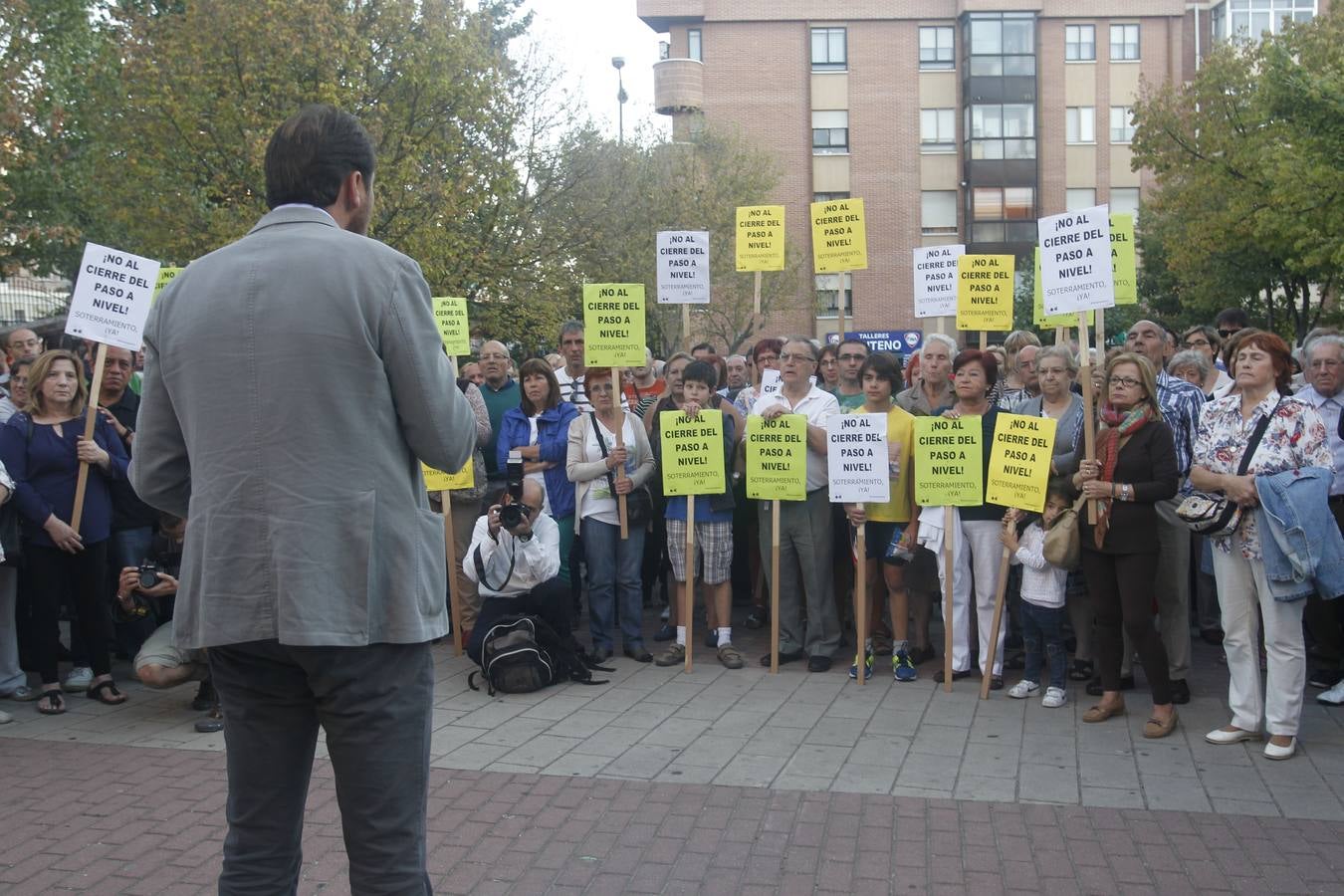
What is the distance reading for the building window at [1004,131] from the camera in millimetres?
47781

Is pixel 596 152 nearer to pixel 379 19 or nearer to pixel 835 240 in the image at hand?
pixel 379 19

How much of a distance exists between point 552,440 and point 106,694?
3276 millimetres

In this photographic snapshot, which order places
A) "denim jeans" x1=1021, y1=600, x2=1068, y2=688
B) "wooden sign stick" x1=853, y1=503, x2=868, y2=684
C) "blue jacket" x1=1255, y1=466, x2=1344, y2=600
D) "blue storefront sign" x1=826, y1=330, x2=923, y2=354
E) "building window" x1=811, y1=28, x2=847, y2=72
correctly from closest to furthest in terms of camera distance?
"blue jacket" x1=1255, y1=466, x2=1344, y2=600
"denim jeans" x1=1021, y1=600, x2=1068, y2=688
"wooden sign stick" x1=853, y1=503, x2=868, y2=684
"blue storefront sign" x1=826, y1=330, x2=923, y2=354
"building window" x1=811, y1=28, x2=847, y2=72

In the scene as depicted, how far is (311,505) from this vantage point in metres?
2.74

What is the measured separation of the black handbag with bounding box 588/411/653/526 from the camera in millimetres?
8703

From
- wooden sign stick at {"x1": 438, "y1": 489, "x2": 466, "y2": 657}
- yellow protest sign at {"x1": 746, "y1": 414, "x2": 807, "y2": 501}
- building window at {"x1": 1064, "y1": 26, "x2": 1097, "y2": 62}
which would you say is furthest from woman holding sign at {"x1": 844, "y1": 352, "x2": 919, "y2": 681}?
building window at {"x1": 1064, "y1": 26, "x2": 1097, "y2": 62}

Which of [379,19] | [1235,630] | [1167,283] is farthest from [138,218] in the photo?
[1167,283]

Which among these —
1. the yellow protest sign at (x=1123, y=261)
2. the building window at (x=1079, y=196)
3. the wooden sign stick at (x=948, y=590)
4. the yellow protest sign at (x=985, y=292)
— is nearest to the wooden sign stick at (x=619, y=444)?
the wooden sign stick at (x=948, y=590)

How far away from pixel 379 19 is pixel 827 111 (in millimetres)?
31217

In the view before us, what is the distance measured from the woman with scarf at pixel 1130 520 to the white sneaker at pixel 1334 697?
1.15m

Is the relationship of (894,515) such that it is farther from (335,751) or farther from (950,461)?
(335,751)

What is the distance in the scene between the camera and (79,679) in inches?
314

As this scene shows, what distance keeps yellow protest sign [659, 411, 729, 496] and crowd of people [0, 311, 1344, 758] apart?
1.09ft

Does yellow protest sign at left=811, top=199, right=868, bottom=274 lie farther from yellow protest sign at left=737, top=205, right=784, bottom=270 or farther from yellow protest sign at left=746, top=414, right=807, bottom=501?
yellow protest sign at left=746, top=414, right=807, bottom=501
